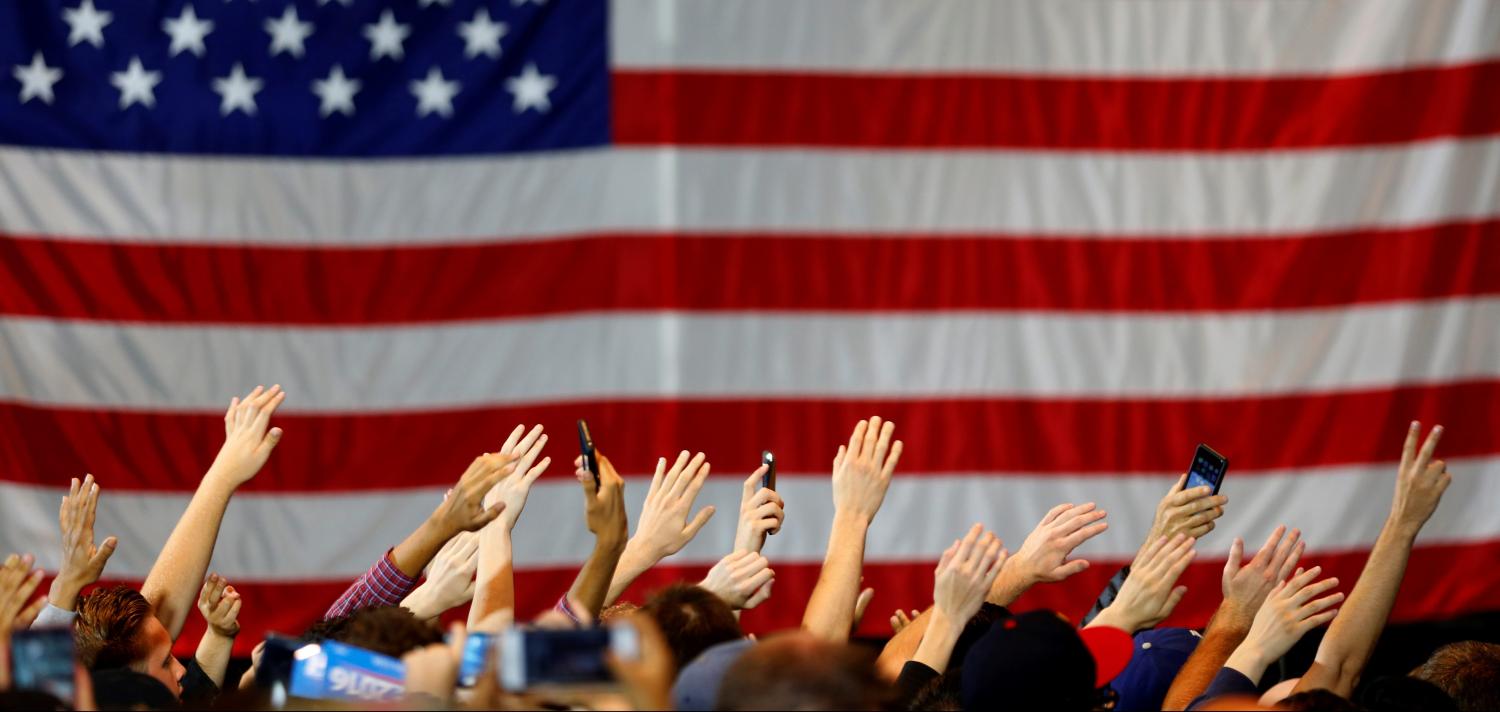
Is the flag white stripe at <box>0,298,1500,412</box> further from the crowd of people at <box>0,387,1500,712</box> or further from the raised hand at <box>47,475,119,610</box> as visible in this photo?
the raised hand at <box>47,475,119,610</box>

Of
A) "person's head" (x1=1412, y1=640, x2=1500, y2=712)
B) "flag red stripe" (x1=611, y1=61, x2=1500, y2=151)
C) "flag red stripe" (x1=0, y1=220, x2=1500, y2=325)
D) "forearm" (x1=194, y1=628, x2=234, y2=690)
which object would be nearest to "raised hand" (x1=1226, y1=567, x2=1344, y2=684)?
"person's head" (x1=1412, y1=640, x2=1500, y2=712)

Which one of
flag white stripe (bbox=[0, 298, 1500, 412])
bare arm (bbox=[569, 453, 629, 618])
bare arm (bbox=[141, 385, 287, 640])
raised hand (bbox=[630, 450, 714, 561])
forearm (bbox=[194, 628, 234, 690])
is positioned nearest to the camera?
bare arm (bbox=[569, 453, 629, 618])

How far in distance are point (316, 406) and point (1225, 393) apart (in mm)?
3262

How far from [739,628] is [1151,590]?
929 millimetres

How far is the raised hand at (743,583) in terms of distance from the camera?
3.23m

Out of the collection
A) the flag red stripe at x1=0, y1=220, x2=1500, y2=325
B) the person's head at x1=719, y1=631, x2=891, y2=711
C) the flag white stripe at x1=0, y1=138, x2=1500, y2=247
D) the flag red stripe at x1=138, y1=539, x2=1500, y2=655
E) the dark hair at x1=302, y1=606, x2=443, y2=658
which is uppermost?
the flag white stripe at x1=0, y1=138, x2=1500, y2=247

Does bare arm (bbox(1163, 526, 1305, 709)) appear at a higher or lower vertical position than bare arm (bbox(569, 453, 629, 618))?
lower

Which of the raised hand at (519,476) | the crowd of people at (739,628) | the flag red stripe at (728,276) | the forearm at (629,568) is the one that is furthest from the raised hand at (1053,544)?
the flag red stripe at (728,276)

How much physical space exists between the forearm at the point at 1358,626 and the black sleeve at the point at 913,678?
0.73 m

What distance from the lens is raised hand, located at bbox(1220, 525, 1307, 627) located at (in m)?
3.16

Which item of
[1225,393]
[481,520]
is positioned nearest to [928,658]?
[481,520]

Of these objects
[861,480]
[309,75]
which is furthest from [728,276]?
[861,480]

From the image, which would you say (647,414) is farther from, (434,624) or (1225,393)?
(434,624)

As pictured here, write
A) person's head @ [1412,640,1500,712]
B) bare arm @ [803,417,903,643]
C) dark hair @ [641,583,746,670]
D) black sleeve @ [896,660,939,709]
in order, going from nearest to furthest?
dark hair @ [641,583,746,670], black sleeve @ [896,660,939,709], person's head @ [1412,640,1500,712], bare arm @ [803,417,903,643]
